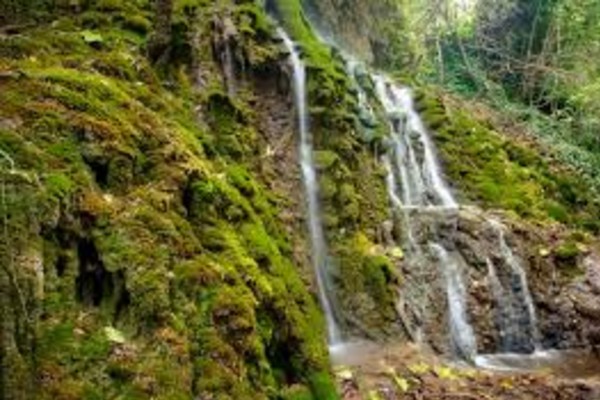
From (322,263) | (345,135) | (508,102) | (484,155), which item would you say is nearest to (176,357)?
(322,263)

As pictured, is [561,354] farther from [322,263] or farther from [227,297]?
[227,297]

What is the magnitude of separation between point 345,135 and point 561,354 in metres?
4.11

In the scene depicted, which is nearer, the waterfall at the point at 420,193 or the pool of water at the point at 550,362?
the pool of water at the point at 550,362

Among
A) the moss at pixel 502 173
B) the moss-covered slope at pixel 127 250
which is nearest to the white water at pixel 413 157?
the moss at pixel 502 173

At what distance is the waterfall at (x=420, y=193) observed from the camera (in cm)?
1026

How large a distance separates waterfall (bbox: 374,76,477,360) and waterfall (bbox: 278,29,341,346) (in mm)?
1193

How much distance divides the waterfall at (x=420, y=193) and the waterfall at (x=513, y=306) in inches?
20.3

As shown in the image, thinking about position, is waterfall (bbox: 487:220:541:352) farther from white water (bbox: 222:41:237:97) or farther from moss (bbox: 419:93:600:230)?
white water (bbox: 222:41:237:97)

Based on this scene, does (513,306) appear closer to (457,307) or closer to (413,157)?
(457,307)

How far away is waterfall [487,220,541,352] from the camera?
1047 centimetres

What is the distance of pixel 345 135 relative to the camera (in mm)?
11164

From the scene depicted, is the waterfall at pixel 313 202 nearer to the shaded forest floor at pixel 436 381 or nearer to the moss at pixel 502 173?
the shaded forest floor at pixel 436 381

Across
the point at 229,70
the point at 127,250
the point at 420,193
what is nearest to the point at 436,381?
the point at 127,250

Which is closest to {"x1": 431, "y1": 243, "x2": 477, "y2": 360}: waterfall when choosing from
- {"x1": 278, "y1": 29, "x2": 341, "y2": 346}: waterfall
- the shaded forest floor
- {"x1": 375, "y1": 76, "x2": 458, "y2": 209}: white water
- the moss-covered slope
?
the shaded forest floor
